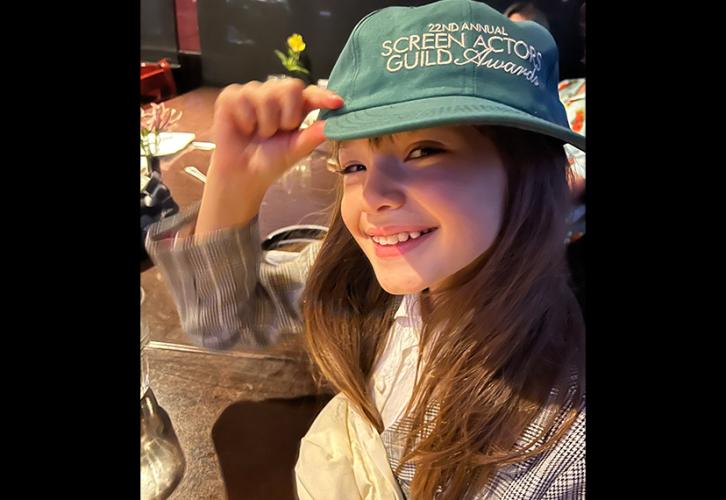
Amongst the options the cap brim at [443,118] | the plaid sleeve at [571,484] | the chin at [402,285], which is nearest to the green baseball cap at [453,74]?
the cap brim at [443,118]

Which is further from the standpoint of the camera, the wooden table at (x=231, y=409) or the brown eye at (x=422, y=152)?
the wooden table at (x=231, y=409)

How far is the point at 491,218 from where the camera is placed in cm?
50

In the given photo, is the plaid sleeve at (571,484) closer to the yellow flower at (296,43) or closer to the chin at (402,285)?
the chin at (402,285)

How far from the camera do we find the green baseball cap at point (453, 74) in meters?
0.43

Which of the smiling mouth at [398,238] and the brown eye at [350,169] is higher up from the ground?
the brown eye at [350,169]

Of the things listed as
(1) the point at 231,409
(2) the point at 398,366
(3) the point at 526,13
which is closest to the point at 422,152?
(3) the point at 526,13

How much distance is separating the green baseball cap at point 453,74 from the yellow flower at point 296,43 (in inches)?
2.8

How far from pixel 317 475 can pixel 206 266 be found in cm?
25

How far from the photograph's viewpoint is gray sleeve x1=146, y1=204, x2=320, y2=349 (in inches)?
21.7
